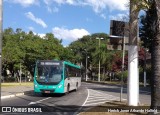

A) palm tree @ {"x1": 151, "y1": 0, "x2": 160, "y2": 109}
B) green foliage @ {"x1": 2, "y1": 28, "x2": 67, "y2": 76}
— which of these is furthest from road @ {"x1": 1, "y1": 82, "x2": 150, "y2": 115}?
green foliage @ {"x1": 2, "y1": 28, "x2": 67, "y2": 76}

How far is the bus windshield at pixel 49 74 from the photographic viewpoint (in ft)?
95.1

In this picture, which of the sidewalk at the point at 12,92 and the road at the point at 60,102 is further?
the sidewalk at the point at 12,92

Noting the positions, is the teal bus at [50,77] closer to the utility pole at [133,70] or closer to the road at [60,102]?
the road at [60,102]

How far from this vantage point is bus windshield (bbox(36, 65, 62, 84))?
28984mm

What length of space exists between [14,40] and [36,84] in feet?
203

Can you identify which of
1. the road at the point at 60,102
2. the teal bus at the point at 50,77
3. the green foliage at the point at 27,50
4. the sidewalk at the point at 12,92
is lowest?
the road at the point at 60,102

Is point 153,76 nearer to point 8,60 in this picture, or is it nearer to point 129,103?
point 129,103

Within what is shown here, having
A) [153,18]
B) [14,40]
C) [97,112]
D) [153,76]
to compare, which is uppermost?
[14,40]

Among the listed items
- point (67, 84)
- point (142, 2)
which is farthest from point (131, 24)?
point (67, 84)

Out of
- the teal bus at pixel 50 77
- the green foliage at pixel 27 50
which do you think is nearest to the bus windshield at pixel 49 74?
the teal bus at pixel 50 77

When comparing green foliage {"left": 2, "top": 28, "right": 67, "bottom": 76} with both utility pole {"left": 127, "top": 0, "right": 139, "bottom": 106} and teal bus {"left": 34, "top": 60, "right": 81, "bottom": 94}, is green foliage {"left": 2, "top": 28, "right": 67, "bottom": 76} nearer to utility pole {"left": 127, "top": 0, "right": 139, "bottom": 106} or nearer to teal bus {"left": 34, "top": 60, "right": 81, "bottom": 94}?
teal bus {"left": 34, "top": 60, "right": 81, "bottom": 94}

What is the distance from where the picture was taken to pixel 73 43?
392 ft

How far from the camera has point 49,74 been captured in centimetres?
2911

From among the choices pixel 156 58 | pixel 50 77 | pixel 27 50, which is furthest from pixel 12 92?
pixel 27 50
